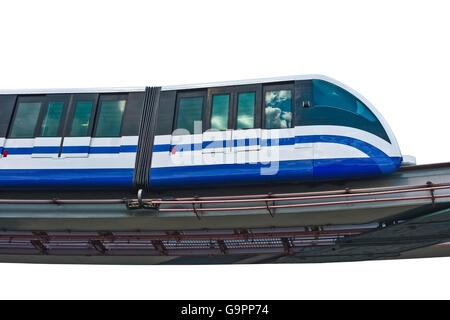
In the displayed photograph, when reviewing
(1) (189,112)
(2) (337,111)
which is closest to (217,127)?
(1) (189,112)

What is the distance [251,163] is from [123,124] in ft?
11.6

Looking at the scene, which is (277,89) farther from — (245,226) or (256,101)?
(245,226)

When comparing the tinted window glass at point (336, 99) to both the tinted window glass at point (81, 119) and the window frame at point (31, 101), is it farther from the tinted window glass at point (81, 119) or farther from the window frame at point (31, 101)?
the window frame at point (31, 101)

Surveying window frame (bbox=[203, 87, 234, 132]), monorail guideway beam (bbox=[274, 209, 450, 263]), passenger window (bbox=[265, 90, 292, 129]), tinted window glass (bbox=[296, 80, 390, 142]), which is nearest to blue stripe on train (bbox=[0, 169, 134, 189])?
window frame (bbox=[203, 87, 234, 132])

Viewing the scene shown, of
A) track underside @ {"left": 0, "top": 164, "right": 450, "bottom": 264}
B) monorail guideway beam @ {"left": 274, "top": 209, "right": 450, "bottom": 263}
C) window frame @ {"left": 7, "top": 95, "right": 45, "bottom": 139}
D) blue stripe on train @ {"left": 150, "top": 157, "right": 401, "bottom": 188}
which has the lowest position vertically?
monorail guideway beam @ {"left": 274, "top": 209, "right": 450, "bottom": 263}

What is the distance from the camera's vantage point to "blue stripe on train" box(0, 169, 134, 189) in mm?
11742

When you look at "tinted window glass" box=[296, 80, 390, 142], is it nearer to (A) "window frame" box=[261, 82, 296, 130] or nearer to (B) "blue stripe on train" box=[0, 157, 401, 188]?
(A) "window frame" box=[261, 82, 296, 130]

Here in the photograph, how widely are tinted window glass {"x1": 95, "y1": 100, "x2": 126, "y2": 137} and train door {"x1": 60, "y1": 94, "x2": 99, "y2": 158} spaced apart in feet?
0.66

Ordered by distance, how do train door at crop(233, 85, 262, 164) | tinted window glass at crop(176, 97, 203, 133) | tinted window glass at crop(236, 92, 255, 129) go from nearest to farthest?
train door at crop(233, 85, 262, 164) < tinted window glass at crop(236, 92, 255, 129) < tinted window glass at crop(176, 97, 203, 133)

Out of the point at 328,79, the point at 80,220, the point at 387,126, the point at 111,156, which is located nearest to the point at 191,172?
the point at 111,156

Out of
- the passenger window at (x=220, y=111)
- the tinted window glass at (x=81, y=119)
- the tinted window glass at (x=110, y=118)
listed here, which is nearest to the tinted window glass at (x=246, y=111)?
the passenger window at (x=220, y=111)

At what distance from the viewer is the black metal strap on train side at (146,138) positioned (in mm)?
11617

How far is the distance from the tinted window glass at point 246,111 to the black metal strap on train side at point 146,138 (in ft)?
7.03

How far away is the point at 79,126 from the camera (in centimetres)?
1242
